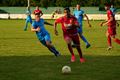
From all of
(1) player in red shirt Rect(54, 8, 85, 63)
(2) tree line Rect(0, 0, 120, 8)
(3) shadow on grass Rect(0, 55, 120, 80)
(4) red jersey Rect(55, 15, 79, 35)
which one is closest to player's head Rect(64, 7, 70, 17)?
(1) player in red shirt Rect(54, 8, 85, 63)

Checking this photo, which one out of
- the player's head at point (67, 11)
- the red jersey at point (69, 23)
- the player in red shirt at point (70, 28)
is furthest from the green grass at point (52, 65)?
the player's head at point (67, 11)

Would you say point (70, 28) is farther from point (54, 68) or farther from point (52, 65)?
point (54, 68)

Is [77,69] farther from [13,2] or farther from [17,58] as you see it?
[13,2]

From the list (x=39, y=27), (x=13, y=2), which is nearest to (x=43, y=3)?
(x=13, y=2)

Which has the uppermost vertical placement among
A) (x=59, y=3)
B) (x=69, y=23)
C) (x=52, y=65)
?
(x=69, y=23)

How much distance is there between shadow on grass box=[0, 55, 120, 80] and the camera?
13.0 m

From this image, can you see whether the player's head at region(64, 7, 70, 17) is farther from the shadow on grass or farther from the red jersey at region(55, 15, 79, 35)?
the shadow on grass

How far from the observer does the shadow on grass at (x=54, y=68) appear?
13.0 metres

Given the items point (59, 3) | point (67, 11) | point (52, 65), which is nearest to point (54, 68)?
point (52, 65)

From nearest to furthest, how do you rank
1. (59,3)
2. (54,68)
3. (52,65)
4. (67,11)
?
(54,68) < (52,65) < (67,11) < (59,3)

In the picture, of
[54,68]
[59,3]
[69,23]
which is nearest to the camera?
[54,68]

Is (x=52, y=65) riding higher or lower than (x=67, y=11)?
lower

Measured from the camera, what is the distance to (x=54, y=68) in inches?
585

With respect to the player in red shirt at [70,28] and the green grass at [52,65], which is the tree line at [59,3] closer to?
the green grass at [52,65]
